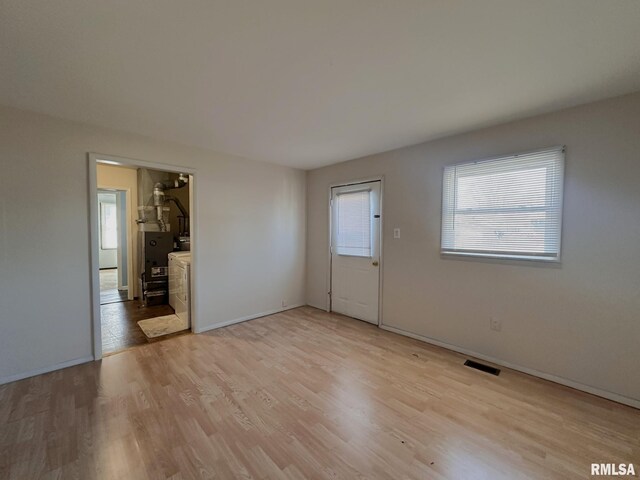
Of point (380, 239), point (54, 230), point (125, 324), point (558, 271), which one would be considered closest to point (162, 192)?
point (125, 324)

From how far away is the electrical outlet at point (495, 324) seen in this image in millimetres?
2721

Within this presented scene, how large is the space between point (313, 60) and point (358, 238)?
2.69 m

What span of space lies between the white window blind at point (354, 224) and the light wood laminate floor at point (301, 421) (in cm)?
163

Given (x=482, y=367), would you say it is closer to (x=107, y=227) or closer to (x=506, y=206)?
(x=506, y=206)

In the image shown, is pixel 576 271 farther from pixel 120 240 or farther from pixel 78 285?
pixel 120 240

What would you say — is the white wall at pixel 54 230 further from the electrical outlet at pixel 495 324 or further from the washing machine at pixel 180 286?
the electrical outlet at pixel 495 324

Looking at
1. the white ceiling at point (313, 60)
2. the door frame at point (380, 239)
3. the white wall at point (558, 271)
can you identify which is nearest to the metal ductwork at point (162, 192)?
the white ceiling at point (313, 60)

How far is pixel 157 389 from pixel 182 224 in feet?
13.1

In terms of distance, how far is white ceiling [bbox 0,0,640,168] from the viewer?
4.30 feet

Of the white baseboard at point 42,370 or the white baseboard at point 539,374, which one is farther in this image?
the white baseboard at point 42,370

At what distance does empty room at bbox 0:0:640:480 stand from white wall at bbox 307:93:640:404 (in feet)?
0.06

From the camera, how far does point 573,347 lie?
91.8 inches

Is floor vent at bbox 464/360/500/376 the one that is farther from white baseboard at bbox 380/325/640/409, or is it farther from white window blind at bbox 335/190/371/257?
white window blind at bbox 335/190/371/257

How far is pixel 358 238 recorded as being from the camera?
4.04 metres
